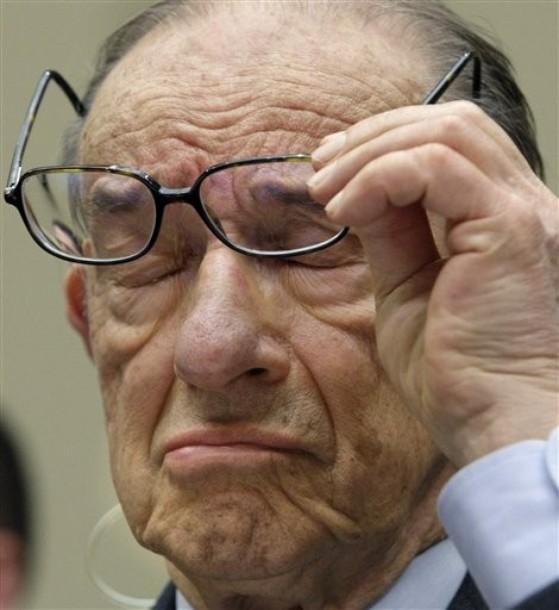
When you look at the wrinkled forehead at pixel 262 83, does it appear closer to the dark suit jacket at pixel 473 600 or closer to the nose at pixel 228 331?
the nose at pixel 228 331

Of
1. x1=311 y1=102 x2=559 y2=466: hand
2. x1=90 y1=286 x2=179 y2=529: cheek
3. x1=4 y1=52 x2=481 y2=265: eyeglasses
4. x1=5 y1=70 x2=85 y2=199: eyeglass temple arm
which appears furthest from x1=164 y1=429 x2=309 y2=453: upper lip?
x1=5 y1=70 x2=85 y2=199: eyeglass temple arm

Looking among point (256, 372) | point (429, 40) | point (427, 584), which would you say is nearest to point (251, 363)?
point (256, 372)

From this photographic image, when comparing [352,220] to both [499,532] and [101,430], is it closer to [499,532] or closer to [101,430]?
[499,532]

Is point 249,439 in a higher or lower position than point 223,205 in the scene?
lower

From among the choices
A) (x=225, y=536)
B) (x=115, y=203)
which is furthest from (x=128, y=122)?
(x=225, y=536)

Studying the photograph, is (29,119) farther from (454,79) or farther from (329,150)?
(329,150)

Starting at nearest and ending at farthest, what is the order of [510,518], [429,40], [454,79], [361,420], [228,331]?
[510,518]
[228,331]
[361,420]
[454,79]
[429,40]

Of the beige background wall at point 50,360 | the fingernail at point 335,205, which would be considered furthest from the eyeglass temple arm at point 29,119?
the beige background wall at point 50,360
